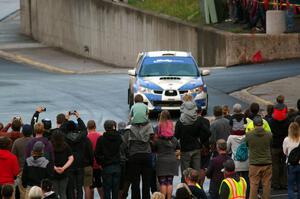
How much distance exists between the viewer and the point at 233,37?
42219 millimetres

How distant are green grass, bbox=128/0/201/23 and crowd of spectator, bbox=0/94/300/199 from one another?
27403 millimetres

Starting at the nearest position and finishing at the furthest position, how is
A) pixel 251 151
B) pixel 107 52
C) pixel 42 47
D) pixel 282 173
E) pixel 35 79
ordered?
pixel 251 151, pixel 282 173, pixel 35 79, pixel 107 52, pixel 42 47

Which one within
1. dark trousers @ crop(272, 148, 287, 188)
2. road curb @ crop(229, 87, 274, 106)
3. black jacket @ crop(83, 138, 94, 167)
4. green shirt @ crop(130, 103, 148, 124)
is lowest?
dark trousers @ crop(272, 148, 287, 188)

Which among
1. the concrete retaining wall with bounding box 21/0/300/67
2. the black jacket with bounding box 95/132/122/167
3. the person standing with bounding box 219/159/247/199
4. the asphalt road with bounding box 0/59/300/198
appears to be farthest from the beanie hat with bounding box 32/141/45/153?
the concrete retaining wall with bounding box 21/0/300/67

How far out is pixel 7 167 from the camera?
18250mm

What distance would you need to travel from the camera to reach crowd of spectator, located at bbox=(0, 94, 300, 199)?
1873 centimetres

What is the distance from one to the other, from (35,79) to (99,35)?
14125mm

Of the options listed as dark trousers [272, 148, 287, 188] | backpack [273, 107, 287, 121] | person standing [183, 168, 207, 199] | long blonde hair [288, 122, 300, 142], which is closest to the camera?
person standing [183, 168, 207, 199]

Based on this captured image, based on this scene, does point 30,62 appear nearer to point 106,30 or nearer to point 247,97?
point 106,30

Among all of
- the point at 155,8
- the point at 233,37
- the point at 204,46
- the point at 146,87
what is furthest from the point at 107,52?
the point at 146,87

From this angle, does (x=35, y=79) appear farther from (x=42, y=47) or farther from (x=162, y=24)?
(x=42, y=47)

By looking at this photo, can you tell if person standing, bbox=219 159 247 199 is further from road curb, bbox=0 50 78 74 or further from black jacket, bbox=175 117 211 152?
road curb, bbox=0 50 78 74

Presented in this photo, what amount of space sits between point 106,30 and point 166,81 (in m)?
24.2

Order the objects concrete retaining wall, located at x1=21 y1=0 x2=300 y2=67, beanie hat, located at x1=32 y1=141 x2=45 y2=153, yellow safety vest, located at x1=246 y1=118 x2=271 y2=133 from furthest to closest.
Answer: concrete retaining wall, located at x1=21 y1=0 x2=300 y2=67 → yellow safety vest, located at x1=246 y1=118 x2=271 y2=133 → beanie hat, located at x1=32 y1=141 x2=45 y2=153
